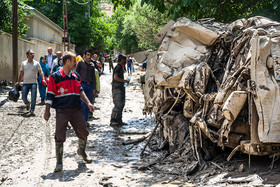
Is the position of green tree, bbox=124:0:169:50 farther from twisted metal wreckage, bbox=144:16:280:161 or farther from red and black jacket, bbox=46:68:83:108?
red and black jacket, bbox=46:68:83:108

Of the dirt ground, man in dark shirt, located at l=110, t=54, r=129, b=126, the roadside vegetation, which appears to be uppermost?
the roadside vegetation

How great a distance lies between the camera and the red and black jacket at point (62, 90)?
493 centimetres

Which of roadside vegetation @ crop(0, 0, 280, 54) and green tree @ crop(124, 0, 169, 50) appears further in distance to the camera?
green tree @ crop(124, 0, 169, 50)

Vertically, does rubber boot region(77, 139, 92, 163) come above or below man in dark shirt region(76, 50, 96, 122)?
below

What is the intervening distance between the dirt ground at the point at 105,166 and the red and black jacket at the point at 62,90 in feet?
3.18

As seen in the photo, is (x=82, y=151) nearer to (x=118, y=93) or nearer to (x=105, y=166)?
(x=105, y=166)

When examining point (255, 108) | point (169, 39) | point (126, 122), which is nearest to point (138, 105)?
point (126, 122)

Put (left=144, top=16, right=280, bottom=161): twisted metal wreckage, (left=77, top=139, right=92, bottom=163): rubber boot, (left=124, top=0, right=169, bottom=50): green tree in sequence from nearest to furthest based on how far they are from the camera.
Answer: (left=144, top=16, right=280, bottom=161): twisted metal wreckage
(left=77, top=139, right=92, bottom=163): rubber boot
(left=124, top=0, right=169, bottom=50): green tree

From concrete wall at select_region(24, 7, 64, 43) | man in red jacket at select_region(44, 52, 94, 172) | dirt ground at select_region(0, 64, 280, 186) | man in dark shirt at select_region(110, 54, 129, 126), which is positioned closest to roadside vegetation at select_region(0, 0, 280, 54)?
man in dark shirt at select_region(110, 54, 129, 126)

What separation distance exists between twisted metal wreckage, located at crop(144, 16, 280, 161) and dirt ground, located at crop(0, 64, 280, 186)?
284 mm

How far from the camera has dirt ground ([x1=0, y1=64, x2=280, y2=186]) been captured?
405cm

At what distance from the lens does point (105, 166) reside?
5.18 m

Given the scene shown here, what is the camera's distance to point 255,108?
12.8 feet

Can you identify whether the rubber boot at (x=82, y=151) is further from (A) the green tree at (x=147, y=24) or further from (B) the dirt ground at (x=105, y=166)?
(A) the green tree at (x=147, y=24)
